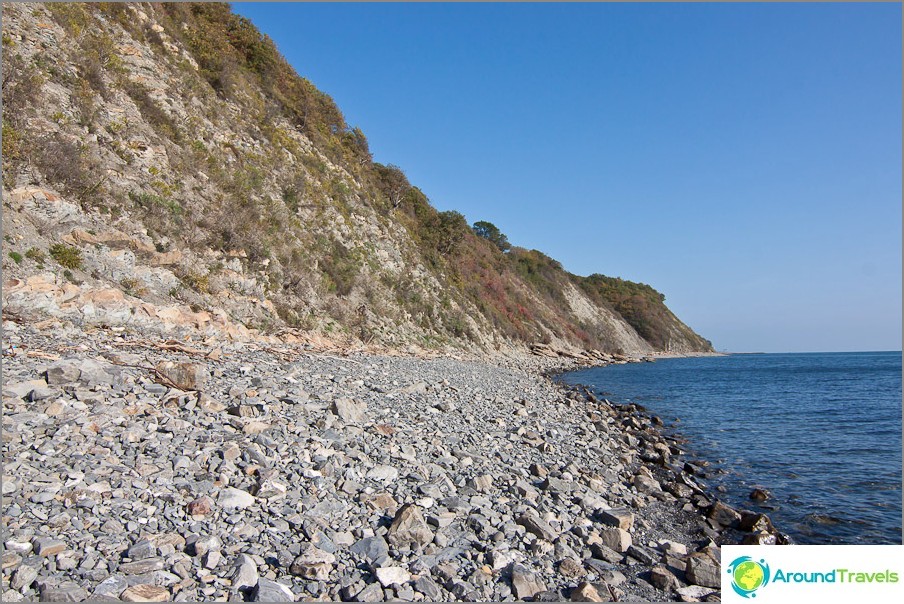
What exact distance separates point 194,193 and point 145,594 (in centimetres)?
1554

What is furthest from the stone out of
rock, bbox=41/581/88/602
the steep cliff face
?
the steep cliff face

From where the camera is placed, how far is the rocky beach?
3.82 m

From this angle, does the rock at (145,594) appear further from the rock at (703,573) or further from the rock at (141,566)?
the rock at (703,573)

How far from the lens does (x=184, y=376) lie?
757 cm

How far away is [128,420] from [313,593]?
3.65 m

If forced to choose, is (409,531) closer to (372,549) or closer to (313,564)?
(372,549)

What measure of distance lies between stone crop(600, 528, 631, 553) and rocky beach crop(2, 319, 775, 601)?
1.0 inches

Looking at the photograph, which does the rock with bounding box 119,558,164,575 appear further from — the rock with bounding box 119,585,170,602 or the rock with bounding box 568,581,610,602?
the rock with bounding box 568,581,610,602

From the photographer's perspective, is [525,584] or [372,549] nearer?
[525,584]

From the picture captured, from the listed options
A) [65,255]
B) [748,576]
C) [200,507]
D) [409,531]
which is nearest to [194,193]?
[65,255]

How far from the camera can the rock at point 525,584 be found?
14.2ft

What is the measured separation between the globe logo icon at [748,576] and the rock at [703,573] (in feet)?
0.94

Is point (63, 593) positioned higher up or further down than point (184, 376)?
further down

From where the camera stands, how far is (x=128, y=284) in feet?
38.7
